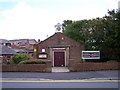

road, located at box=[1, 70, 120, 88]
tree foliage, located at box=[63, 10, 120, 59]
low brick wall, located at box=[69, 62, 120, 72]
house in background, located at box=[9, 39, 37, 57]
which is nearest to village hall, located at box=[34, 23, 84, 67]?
tree foliage, located at box=[63, 10, 120, 59]

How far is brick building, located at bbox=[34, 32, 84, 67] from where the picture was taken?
120 ft

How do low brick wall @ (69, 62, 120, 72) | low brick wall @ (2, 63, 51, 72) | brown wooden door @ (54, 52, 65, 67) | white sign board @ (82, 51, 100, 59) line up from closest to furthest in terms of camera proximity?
low brick wall @ (2, 63, 51, 72) → low brick wall @ (69, 62, 120, 72) → white sign board @ (82, 51, 100, 59) → brown wooden door @ (54, 52, 65, 67)

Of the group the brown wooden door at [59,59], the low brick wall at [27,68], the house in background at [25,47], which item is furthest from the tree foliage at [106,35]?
the house in background at [25,47]

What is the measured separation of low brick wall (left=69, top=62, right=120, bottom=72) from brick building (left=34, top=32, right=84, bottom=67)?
777 centimetres

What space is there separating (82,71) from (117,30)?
665 centimetres

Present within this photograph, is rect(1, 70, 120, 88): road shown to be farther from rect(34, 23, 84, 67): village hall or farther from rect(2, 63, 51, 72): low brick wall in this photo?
rect(34, 23, 84, 67): village hall

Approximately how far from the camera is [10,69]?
2820cm

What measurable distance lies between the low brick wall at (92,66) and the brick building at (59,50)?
7.77 metres

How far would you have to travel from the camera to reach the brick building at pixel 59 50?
3666 cm

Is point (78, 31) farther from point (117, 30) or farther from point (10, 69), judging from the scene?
point (10, 69)

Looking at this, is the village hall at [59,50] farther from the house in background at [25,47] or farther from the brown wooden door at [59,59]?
the house in background at [25,47]

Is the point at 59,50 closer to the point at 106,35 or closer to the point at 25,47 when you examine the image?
the point at 106,35

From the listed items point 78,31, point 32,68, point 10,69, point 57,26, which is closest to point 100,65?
point 32,68

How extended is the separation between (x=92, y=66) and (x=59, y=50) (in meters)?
8.94
